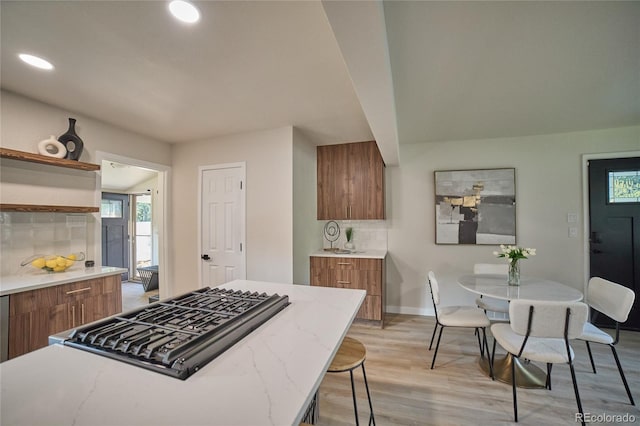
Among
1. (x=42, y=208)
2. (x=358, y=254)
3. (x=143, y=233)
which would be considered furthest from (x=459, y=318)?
(x=143, y=233)

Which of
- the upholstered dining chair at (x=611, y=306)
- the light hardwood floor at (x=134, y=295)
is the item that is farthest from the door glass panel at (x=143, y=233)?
the upholstered dining chair at (x=611, y=306)

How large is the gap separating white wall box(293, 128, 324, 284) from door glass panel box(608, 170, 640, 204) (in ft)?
11.9

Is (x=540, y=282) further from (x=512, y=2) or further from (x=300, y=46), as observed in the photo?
(x=300, y=46)

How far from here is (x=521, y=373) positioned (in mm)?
2100

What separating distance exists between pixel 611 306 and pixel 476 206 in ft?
5.45

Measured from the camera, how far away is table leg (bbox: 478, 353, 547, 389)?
2011mm

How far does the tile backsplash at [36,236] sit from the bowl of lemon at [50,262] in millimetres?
32

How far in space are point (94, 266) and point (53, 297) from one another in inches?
29.5

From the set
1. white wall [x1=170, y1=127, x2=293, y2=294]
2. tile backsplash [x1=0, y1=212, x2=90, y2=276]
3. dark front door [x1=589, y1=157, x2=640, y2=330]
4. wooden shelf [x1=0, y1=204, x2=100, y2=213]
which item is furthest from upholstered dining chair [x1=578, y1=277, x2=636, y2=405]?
tile backsplash [x1=0, y1=212, x2=90, y2=276]

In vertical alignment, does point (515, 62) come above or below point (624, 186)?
above

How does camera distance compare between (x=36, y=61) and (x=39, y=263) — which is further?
(x=39, y=263)

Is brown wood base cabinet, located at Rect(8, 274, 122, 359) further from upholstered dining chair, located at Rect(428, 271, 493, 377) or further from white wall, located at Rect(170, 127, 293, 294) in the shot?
upholstered dining chair, located at Rect(428, 271, 493, 377)

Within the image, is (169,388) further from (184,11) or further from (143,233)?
(143,233)

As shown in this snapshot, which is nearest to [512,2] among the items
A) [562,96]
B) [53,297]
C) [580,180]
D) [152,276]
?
[562,96]
